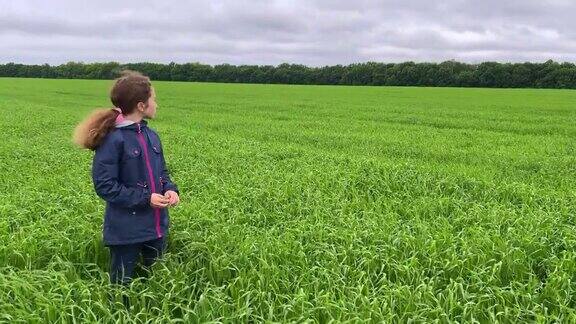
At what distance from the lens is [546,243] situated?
19.2 ft

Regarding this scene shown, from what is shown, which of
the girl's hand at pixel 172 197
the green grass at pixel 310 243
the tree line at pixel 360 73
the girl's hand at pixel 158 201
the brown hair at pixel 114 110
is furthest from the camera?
the tree line at pixel 360 73

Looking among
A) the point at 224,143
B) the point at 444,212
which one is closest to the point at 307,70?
the point at 224,143

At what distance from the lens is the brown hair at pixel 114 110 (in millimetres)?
4391

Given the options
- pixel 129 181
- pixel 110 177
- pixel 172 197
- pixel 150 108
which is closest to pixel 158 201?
pixel 172 197

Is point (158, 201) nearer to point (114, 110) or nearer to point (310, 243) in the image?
point (114, 110)

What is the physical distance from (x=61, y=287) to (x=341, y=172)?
6210 mm

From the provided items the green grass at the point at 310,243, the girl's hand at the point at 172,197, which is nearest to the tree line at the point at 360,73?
the green grass at the point at 310,243

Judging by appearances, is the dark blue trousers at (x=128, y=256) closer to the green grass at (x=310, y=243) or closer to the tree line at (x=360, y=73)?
the green grass at (x=310, y=243)

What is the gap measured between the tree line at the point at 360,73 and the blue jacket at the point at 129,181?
3453 inches

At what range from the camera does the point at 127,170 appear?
457 cm

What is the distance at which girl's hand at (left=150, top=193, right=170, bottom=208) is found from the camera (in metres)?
4.52

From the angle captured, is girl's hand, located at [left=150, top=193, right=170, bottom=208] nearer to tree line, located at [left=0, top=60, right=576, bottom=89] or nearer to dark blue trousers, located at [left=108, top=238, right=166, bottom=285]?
dark blue trousers, located at [left=108, top=238, right=166, bottom=285]

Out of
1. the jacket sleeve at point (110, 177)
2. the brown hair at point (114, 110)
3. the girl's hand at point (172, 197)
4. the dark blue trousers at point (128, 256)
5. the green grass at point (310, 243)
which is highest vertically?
the brown hair at point (114, 110)

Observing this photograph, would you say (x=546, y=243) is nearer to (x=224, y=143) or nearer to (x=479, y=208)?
(x=479, y=208)
